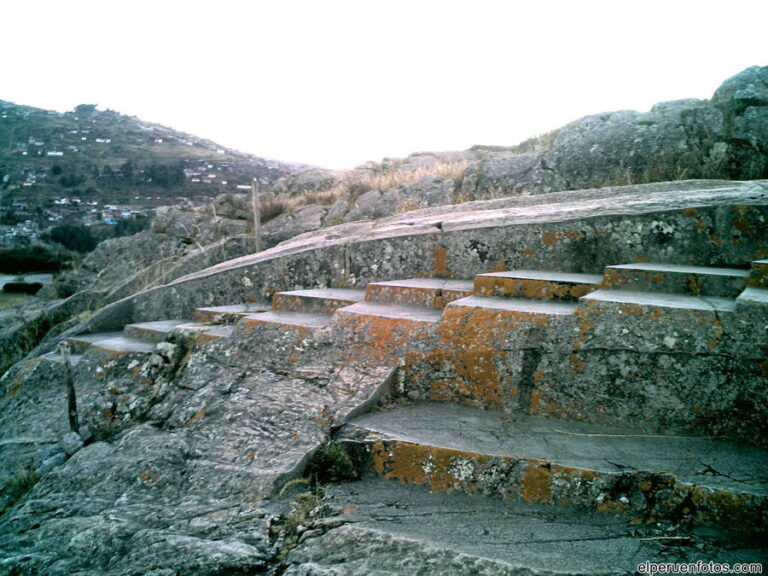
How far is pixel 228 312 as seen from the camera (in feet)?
15.7

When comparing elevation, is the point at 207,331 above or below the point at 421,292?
below

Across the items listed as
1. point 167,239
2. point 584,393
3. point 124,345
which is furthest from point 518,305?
point 167,239

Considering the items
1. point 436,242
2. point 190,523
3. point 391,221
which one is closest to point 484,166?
point 391,221

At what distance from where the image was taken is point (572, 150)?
6.73 m

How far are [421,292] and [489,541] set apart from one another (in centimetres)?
221

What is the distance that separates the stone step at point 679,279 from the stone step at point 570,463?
1060 mm

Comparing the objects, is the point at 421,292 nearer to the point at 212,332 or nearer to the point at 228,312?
the point at 212,332

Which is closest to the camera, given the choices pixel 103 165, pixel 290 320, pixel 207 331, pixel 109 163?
pixel 290 320

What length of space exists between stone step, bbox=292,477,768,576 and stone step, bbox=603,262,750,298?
1.63 m

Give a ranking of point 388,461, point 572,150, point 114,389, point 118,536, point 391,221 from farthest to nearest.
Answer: point 572,150 → point 391,221 → point 114,389 → point 388,461 → point 118,536

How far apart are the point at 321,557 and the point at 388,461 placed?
659 millimetres

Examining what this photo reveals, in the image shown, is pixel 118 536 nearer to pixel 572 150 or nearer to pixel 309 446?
pixel 309 446

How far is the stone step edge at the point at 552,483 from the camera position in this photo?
6.09 feet

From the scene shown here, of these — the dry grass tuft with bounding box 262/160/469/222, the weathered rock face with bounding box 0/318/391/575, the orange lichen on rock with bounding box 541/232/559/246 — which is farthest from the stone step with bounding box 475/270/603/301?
the dry grass tuft with bounding box 262/160/469/222
